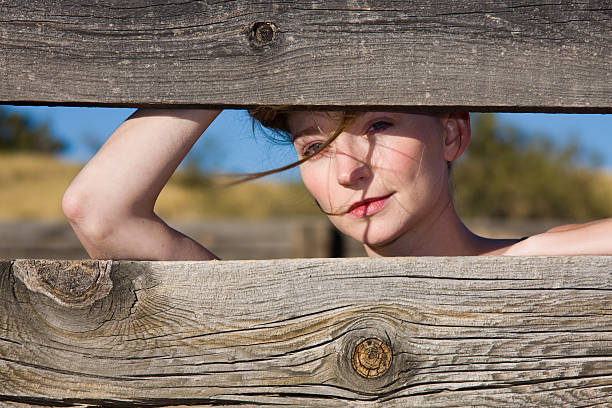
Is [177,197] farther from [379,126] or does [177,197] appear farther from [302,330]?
[302,330]

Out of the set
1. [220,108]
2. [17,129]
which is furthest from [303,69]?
[17,129]

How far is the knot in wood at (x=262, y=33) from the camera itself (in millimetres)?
1374

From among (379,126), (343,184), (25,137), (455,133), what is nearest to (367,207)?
(343,184)

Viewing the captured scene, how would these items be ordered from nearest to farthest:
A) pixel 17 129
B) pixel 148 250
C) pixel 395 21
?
pixel 395 21, pixel 148 250, pixel 17 129

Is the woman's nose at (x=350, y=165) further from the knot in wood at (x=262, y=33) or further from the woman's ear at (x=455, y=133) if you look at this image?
the knot in wood at (x=262, y=33)

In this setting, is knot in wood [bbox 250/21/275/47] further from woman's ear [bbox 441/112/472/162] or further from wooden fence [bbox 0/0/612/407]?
woman's ear [bbox 441/112/472/162]

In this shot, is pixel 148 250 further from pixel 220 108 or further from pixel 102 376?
pixel 220 108

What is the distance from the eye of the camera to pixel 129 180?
1585 millimetres

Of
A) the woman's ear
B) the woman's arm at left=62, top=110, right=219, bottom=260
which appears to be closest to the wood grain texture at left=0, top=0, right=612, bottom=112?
the woman's arm at left=62, top=110, right=219, bottom=260

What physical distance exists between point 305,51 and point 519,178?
19.4 metres

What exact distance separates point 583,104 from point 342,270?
2.26 feet

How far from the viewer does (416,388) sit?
4.59ft

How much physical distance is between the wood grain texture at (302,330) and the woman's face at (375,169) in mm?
617

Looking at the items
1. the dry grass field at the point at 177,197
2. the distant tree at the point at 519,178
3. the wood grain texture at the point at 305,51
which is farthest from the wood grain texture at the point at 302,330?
the distant tree at the point at 519,178
